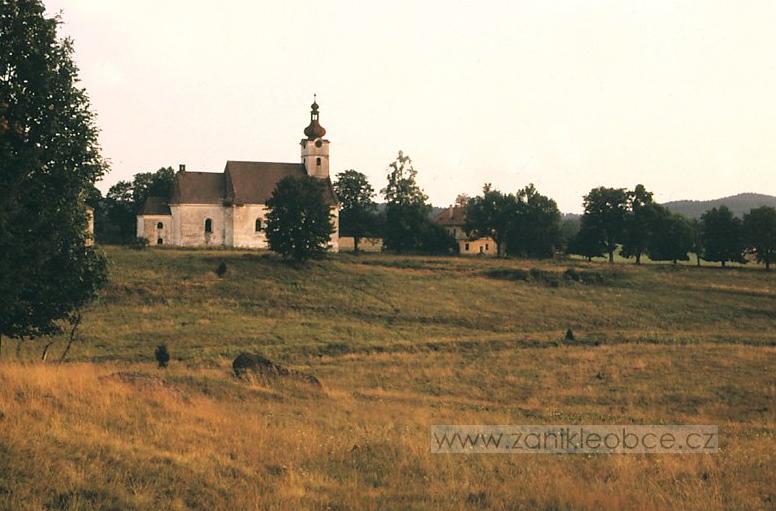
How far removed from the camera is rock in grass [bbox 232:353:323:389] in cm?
2147

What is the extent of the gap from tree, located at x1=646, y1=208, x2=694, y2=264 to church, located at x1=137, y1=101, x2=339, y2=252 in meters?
43.8

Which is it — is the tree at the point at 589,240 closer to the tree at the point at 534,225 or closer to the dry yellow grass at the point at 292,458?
the tree at the point at 534,225

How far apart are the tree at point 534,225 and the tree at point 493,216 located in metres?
0.67

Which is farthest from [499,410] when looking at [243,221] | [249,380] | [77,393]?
[243,221]

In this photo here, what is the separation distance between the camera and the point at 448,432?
14414 millimetres

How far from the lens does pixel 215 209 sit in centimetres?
8450

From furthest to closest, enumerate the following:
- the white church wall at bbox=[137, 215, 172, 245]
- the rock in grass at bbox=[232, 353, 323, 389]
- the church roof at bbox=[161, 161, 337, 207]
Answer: the church roof at bbox=[161, 161, 337, 207] < the white church wall at bbox=[137, 215, 172, 245] < the rock in grass at bbox=[232, 353, 323, 389]

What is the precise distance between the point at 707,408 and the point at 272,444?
1761 cm

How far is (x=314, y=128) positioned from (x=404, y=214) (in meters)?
17.3

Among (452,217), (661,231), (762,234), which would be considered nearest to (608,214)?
(661,231)

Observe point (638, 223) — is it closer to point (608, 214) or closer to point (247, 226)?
point (608, 214)

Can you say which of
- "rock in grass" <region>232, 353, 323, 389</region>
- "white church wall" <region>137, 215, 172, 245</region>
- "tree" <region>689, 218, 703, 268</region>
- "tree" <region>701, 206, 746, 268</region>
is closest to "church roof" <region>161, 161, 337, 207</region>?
"white church wall" <region>137, 215, 172, 245</region>

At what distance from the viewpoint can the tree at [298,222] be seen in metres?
61.1

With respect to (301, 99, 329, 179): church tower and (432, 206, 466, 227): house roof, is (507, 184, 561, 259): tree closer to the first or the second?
(432, 206, 466, 227): house roof
